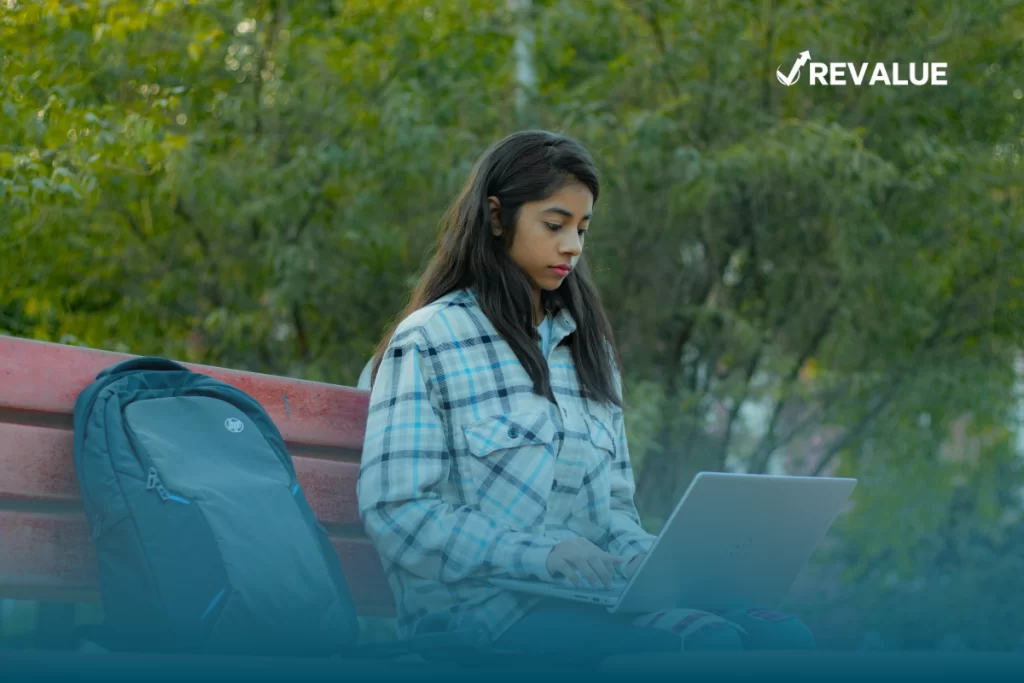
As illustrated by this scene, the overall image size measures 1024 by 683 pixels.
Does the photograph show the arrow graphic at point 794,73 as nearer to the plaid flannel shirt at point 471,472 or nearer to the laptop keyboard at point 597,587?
the plaid flannel shirt at point 471,472

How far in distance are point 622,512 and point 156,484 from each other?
946mm

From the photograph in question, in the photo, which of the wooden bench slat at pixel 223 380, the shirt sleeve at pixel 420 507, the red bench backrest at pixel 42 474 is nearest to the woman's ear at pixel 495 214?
the shirt sleeve at pixel 420 507

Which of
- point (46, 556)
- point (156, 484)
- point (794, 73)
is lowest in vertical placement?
point (46, 556)

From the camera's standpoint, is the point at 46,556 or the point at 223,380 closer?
the point at 46,556

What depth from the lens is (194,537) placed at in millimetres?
1946

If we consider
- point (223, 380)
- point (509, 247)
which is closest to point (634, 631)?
point (509, 247)

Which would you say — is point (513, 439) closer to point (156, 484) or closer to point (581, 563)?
point (581, 563)

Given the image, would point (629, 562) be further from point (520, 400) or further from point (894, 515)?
point (894, 515)

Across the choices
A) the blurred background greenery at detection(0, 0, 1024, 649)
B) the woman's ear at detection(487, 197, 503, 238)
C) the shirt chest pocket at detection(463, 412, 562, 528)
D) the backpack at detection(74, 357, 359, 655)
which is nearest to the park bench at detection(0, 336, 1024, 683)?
the backpack at detection(74, 357, 359, 655)

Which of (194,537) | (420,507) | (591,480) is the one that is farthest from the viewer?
(591,480)

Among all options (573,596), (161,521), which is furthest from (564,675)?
(161,521)

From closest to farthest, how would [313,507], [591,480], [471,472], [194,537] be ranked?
[194,537] < [471,472] < [591,480] < [313,507]

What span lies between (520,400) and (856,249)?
136 inches

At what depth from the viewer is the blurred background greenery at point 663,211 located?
4.82 meters
